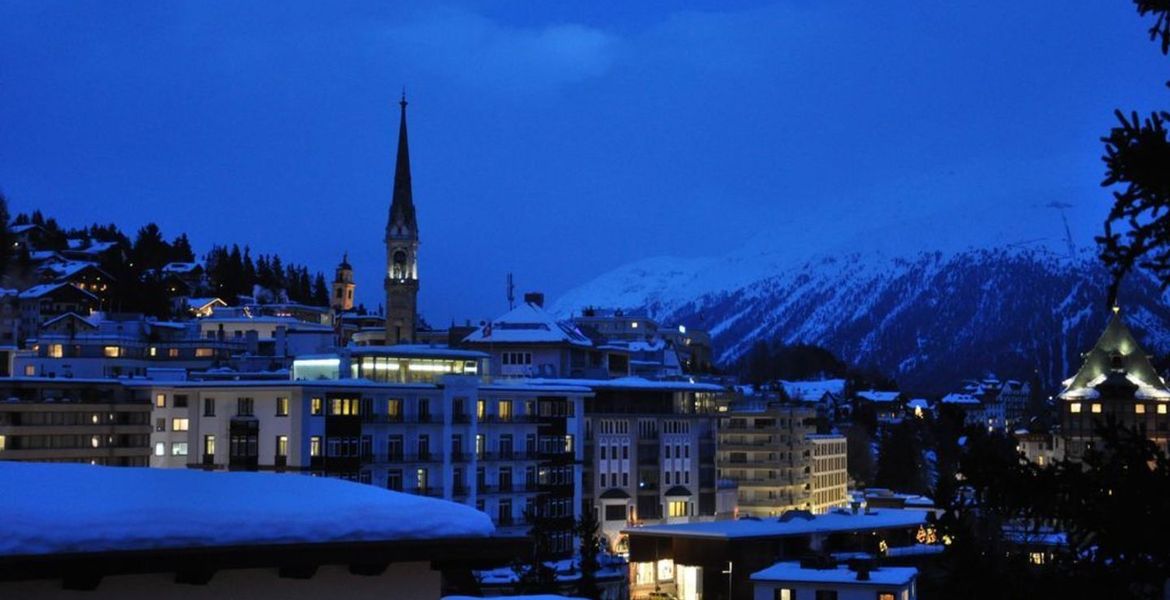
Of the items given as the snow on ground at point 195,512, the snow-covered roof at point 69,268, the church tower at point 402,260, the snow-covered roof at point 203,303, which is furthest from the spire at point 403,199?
the snow on ground at point 195,512

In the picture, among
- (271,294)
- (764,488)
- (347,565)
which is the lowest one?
(764,488)

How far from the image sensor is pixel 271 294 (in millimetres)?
145375

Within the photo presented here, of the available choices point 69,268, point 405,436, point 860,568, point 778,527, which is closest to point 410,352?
point 405,436

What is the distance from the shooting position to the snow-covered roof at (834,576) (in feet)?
150

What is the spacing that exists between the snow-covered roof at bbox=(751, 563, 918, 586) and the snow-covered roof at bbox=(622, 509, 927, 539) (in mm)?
10793

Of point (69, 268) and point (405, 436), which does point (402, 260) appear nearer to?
point (69, 268)

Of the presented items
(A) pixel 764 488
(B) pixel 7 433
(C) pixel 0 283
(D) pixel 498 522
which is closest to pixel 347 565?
(D) pixel 498 522

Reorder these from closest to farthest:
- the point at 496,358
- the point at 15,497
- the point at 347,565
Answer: the point at 15,497 → the point at 347,565 → the point at 496,358

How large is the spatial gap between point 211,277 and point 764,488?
81.3 meters

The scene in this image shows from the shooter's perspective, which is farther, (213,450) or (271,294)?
(271,294)

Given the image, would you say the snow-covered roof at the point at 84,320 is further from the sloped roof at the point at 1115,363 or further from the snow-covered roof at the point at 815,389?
the sloped roof at the point at 1115,363

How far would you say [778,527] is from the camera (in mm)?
64125

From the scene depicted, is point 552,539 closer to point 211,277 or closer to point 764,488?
point 764,488

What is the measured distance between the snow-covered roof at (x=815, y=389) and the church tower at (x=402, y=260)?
140ft
